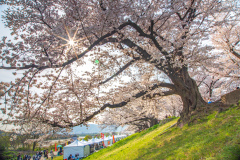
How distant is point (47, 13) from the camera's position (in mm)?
5656

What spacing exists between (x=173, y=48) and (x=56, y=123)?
731cm

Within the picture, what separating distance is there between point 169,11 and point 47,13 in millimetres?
5437

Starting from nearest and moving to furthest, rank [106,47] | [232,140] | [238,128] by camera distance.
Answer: [232,140], [238,128], [106,47]

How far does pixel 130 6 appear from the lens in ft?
19.1

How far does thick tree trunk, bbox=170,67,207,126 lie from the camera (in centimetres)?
764

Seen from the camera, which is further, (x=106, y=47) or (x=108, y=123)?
(x=108, y=123)

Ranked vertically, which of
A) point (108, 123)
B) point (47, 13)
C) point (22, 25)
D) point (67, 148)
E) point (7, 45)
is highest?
point (47, 13)

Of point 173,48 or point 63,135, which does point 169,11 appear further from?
point 63,135

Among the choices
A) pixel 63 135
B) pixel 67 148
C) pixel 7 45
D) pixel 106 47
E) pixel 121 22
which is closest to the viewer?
pixel 7 45

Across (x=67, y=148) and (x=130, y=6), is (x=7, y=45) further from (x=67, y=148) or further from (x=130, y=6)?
(x=67, y=148)

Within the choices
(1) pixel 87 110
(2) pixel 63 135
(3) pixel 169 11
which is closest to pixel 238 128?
(3) pixel 169 11

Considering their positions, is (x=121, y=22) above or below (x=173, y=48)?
above

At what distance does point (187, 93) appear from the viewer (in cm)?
785

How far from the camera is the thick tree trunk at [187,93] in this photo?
301 inches
